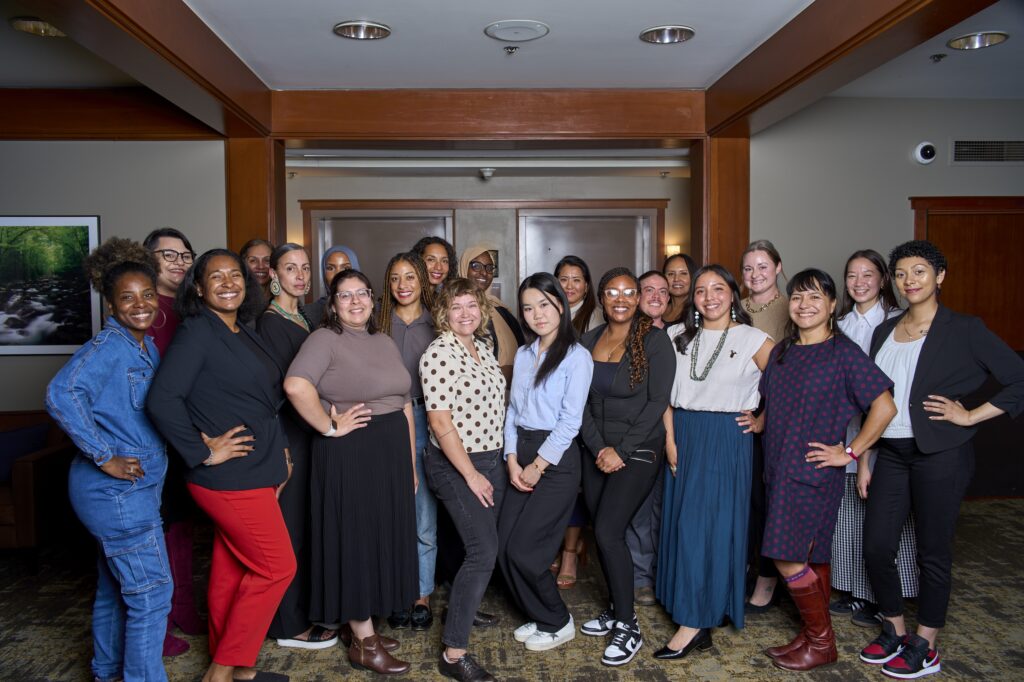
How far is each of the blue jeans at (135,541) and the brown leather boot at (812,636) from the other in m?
2.47

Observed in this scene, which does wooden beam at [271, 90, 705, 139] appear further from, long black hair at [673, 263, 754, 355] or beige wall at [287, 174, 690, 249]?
beige wall at [287, 174, 690, 249]

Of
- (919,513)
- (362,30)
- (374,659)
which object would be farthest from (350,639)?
(362,30)

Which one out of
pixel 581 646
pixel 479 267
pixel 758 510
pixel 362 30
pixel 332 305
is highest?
pixel 362 30

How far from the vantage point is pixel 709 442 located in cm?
334

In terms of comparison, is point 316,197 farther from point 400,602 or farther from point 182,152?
point 400,602

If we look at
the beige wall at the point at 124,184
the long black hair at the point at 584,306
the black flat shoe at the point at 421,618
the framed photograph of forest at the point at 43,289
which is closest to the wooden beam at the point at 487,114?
the beige wall at the point at 124,184

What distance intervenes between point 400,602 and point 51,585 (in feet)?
7.81

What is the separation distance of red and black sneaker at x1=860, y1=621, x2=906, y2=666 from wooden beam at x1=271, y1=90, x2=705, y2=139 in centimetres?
355

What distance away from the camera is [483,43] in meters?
4.48

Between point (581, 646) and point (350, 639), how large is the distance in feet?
3.41

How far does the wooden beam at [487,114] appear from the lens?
17.9 feet

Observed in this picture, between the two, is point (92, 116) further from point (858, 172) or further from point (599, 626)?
point (858, 172)

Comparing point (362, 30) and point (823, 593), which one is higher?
point (362, 30)

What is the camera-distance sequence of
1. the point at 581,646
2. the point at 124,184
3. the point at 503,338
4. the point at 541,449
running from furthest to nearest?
the point at 124,184 → the point at 503,338 → the point at 581,646 → the point at 541,449
